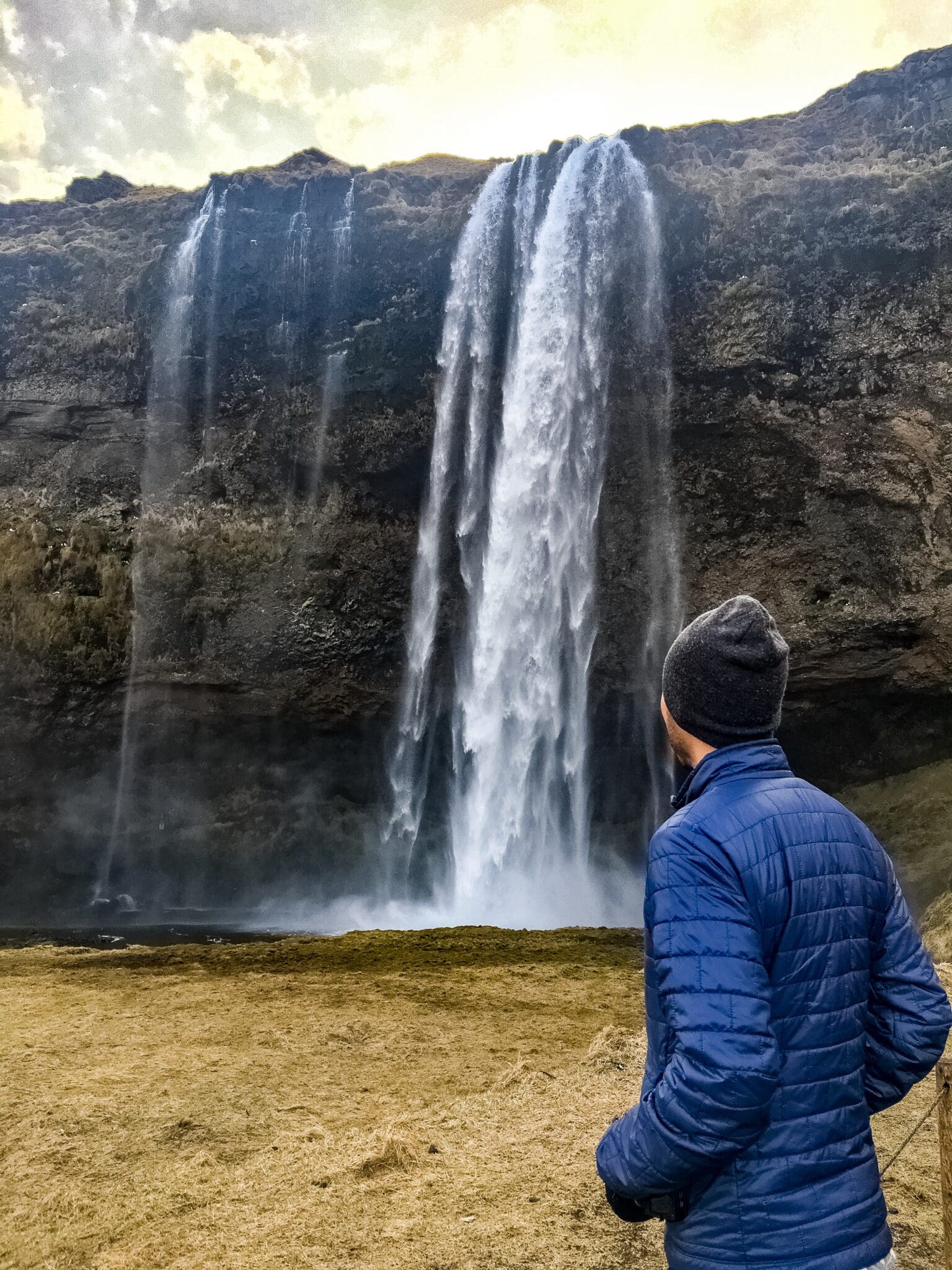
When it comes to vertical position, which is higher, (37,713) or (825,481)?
(825,481)

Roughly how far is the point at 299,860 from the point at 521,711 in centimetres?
631

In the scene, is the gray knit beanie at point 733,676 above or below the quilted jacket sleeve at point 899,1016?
above

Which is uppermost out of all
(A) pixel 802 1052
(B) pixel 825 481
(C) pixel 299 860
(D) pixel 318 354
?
(D) pixel 318 354

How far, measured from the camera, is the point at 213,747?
1942cm

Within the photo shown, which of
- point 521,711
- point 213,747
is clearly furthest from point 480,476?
point 213,747

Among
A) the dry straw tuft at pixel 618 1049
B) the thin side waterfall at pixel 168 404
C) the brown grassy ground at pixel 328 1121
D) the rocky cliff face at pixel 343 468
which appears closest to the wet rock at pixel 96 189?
the rocky cliff face at pixel 343 468

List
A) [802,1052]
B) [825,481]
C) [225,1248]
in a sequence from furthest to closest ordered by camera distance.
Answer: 1. [825,481]
2. [225,1248]
3. [802,1052]

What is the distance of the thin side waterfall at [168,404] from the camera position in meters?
19.0

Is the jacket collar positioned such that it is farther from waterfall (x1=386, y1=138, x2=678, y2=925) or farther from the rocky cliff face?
the rocky cliff face

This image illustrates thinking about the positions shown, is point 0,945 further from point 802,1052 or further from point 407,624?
point 802,1052

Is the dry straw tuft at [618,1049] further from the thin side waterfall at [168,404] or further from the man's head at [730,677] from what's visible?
the thin side waterfall at [168,404]

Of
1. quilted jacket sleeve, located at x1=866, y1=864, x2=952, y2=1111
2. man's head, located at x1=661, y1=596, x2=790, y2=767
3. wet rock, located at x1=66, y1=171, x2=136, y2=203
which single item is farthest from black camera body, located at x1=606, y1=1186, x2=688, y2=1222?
wet rock, located at x1=66, y1=171, x2=136, y2=203

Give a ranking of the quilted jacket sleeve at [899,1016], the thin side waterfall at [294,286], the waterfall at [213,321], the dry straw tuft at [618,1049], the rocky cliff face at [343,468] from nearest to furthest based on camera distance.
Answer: the quilted jacket sleeve at [899,1016] → the dry straw tuft at [618,1049] → the rocky cliff face at [343,468] → the thin side waterfall at [294,286] → the waterfall at [213,321]

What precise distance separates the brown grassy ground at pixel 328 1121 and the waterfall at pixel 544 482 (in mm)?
7908
